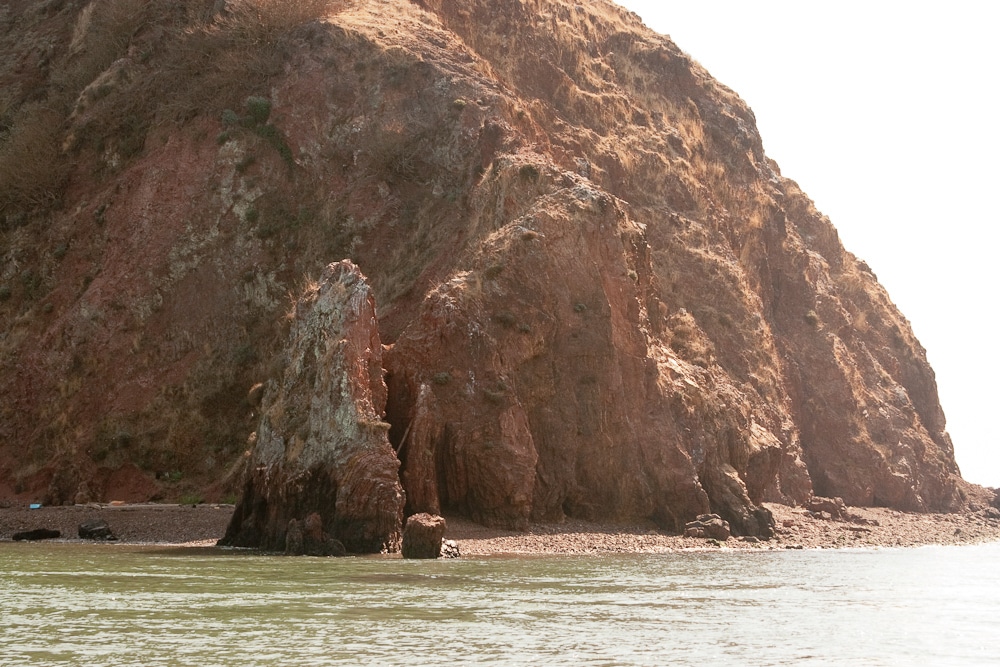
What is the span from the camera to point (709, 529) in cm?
4644

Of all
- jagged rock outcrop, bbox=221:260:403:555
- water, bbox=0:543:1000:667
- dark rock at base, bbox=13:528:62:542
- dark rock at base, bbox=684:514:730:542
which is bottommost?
water, bbox=0:543:1000:667

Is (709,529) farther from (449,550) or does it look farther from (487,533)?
(449,550)

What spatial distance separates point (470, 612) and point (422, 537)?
36.8 feet

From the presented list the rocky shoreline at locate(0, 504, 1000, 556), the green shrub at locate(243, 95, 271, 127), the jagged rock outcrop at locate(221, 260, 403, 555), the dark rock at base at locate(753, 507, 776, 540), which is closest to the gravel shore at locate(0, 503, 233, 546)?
the rocky shoreline at locate(0, 504, 1000, 556)

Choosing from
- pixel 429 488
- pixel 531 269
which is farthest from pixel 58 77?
pixel 429 488

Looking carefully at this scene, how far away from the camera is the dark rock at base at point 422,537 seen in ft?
119

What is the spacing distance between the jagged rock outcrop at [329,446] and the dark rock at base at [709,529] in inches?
515

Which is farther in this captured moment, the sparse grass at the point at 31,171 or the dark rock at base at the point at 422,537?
the sparse grass at the point at 31,171

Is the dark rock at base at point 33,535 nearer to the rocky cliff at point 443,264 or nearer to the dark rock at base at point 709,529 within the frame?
the rocky cliff at point 443,264

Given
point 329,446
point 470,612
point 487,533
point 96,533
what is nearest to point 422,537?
point 329,446

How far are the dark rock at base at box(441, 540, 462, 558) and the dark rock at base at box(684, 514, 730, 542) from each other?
37.8 feet

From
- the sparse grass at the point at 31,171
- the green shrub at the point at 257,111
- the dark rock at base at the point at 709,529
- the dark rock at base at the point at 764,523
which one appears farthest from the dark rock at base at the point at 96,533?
the sparse grass at the point at 31,171

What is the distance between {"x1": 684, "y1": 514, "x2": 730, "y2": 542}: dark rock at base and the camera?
4622 centimetres

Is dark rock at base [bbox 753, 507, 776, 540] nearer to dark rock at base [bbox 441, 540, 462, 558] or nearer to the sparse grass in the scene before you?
dark rock at base [bbox 441, 540, 462, 558]
